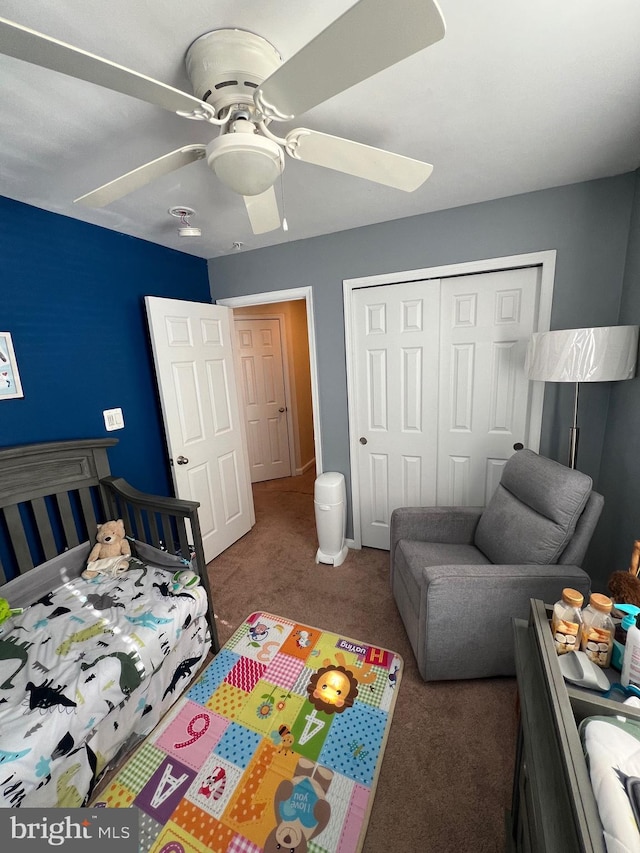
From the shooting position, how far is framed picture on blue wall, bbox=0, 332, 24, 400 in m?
1.61

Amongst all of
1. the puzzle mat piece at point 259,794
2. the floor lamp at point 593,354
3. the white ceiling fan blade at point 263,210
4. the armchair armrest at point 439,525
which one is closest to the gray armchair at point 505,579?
the armchair armrest at point 439,525

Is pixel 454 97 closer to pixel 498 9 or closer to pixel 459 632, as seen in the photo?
pixel 498 9

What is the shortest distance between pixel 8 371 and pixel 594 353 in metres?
2.70

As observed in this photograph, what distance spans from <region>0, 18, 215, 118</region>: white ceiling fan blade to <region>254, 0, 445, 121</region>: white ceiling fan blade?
0.65ft

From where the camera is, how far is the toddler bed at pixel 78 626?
43.0 inches

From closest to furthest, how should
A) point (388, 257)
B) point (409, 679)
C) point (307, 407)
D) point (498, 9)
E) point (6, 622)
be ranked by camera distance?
1. point (498, 9)
2. point (6, 622)
3. point (409, 679)
4. point (388, 257)
5. point (307, 407)

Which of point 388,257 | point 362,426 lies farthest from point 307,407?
point 388,257

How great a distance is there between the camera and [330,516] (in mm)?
2473

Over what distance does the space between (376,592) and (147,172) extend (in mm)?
2413

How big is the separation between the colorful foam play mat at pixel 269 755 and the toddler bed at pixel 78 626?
155 mm

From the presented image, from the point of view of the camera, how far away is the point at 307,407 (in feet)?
15.5

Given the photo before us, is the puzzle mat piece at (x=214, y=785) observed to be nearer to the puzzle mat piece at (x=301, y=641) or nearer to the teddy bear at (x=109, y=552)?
the puzzle mat piece at (x=301, y=641)

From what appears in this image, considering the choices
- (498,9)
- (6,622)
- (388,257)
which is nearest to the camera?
(498,9)

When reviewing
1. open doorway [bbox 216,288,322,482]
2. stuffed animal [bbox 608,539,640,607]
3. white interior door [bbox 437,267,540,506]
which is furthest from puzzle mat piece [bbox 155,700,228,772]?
open doorway [bbox 216,288,322,482]
